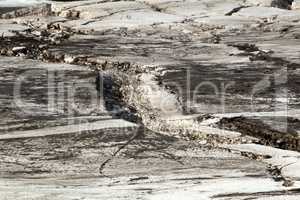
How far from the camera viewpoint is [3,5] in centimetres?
1117

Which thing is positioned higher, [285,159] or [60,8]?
[60,8]

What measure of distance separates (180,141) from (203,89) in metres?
1.27

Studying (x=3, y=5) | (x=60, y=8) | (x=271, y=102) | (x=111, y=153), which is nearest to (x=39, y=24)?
(x=60, y=8)

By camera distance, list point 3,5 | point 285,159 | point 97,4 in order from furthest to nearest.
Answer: point 3,5 → point 97,4 → point 285,159

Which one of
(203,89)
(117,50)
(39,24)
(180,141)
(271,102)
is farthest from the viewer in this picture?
(39,24)

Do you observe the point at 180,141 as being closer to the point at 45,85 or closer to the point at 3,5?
the point at 45,85

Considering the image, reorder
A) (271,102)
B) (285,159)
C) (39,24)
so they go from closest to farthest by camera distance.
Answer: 1. (285,159)
2. (271,102)
3. (39,24)

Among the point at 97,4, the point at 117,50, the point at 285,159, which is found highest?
the point at 97,4

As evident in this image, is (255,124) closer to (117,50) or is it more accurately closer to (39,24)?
(117,50)

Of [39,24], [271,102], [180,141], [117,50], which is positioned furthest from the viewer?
[39,24]

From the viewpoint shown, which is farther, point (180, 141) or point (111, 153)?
point (180, 141)

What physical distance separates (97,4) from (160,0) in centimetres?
106

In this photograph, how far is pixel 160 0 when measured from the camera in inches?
416

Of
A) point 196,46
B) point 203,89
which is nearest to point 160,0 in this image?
point 196,46
